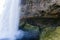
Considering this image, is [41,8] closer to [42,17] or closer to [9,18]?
[42,17]

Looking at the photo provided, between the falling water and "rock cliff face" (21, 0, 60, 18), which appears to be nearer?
"rock cliff face" (21, 0, 60, 18)

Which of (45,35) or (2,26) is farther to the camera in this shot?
(2,26)

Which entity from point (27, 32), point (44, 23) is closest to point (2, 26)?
point (27, 32)

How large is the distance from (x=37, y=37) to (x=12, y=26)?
0.54 metres

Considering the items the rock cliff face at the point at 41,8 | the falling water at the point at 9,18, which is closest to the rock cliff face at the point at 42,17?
the rock cliff face at the point at 41,8

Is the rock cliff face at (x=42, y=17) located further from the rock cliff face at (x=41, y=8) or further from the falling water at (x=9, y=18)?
the falling water at (x=9, y=18)

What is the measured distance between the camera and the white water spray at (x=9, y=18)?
4.00m

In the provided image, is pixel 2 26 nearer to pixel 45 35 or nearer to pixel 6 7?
pixel 6 7

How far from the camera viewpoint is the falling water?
4004mm

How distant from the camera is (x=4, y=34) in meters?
4.04

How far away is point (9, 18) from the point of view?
4.03 m

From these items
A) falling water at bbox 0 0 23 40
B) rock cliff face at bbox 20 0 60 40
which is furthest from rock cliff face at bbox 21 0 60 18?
falling water at bbox 0 0 23 40

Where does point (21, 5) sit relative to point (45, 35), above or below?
above

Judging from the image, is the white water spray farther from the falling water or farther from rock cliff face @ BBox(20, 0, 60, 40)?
rock cliff face @ BBox(20, 0, 60, 40)
